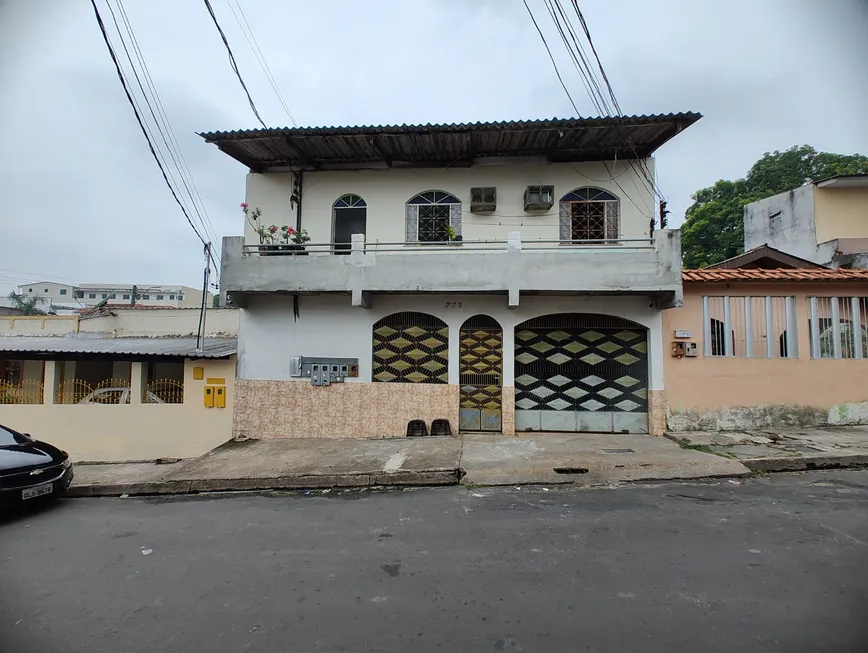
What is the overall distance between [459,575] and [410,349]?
5.88 m

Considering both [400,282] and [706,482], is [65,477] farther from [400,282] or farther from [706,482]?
[706,482]

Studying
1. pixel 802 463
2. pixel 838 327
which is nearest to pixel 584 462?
pixel 802 463

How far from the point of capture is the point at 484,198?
356 inches

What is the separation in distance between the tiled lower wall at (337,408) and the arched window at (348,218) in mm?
3350

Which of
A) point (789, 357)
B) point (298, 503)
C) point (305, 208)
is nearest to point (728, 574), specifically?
point (298, 503)

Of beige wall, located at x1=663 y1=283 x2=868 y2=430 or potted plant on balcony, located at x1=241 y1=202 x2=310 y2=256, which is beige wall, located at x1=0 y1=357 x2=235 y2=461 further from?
beige wall, located at x1=663 y1=283 x2=868 y2=430

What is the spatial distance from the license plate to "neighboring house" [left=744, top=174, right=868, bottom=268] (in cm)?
1984

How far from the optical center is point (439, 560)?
144 inches

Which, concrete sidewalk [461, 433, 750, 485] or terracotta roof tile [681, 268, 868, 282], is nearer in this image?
concrete sidewalk [461, 433, 750, 485]

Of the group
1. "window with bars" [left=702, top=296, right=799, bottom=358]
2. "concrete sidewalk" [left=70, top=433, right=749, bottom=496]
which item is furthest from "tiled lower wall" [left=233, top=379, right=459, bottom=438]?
"window with bars" [left=702, top=296, right=799, bottom=358]

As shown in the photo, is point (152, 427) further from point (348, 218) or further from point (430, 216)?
point (430, 216)

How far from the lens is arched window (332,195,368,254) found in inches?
376

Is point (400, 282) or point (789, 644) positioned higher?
point (400, 282)

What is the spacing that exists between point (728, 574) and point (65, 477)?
8407 millimetres
